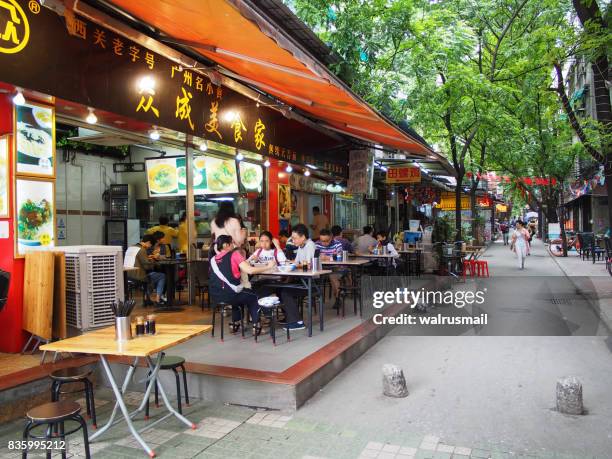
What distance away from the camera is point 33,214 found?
5.68 meters

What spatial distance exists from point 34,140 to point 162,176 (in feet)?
15.8

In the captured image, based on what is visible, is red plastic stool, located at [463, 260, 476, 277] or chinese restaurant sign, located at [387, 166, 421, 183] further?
chinese restaurant sign, located at [387, 166, 421, 183]

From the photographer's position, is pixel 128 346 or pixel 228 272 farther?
pixel 228 272

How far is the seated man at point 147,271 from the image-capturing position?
8734 mm

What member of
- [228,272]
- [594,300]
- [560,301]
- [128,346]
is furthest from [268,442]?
[560,301]

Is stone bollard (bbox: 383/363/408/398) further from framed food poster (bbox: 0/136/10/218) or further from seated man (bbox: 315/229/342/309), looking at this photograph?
framed food poster (bbox: 0/136/10/218)

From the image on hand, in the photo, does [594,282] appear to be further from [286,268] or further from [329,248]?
[286,268]

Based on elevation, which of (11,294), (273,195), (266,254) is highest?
(273,195)

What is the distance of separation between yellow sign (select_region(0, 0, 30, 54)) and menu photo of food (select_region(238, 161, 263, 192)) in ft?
22.4

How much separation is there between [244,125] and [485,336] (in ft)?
18.2

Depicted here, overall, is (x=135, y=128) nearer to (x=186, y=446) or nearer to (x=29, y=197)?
(x=29, y=197)

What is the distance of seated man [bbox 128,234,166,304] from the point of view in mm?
8734

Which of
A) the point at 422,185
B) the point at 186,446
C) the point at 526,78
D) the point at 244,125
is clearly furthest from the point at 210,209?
the point at 422,185

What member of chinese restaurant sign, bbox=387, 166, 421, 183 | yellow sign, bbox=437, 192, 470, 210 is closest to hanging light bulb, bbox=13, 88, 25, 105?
chinese restaurant sign, bbox=387, 166, 421, 183
